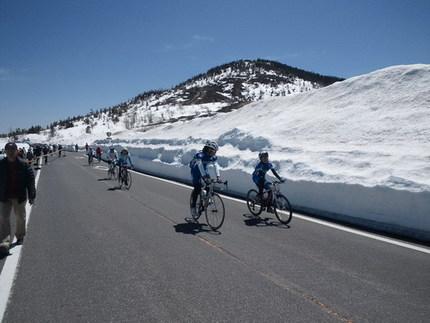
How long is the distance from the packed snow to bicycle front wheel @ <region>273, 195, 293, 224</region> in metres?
1.60

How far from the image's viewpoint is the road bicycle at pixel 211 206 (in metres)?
7.21

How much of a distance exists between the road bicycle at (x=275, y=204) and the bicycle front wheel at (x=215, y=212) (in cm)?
155

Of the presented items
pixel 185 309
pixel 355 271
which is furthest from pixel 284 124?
pixel 185 309

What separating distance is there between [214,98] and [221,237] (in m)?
178

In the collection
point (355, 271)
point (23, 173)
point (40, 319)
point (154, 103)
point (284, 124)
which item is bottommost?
point (40, 319)

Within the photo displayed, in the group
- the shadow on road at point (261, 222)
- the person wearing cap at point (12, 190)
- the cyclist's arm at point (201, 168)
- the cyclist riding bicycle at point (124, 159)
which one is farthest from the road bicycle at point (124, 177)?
the person wearing cap at point (12, 190)

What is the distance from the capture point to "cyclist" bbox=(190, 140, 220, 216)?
7249 mm

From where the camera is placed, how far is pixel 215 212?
286 inches

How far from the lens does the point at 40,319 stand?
133 inches

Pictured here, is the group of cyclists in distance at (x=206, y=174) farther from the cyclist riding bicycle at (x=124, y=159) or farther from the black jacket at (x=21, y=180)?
the cyclist riding bicycle at (x=124, y=159)

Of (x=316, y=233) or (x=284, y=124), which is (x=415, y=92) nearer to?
(x=284, y=124)

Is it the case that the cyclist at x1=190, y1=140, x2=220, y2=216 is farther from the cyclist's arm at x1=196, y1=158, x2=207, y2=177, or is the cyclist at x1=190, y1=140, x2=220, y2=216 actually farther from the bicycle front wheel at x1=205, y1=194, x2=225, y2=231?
the bicycle front wheel at x1=205, y1=194, x2=225, y2=231

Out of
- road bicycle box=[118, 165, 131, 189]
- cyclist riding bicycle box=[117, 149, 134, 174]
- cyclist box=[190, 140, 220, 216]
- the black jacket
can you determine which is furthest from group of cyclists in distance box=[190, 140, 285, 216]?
cyclist riding bicycle box=[117, 149, 134, 174]

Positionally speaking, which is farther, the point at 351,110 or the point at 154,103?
the point at 154,103
